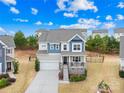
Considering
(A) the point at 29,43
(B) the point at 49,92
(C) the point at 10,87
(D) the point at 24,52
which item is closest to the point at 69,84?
(B) the point at 49,92

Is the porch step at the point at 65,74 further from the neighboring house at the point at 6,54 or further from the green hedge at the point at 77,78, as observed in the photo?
the neighboring house at the point at 6,54

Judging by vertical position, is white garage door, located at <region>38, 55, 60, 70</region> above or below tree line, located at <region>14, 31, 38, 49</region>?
below

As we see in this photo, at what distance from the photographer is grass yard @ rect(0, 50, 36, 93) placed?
4131cm

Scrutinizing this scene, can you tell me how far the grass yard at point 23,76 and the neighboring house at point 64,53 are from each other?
327 centimetres

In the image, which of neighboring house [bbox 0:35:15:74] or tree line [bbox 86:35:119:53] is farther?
tree line [bbox 86:35:119:53]

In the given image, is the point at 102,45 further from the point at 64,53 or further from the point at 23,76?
the point at 23,76

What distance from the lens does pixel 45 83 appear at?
44781mm

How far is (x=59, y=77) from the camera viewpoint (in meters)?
48.8

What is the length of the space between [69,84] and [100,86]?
19.8 feet

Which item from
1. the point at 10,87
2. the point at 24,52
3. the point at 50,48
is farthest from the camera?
the point at 24,52

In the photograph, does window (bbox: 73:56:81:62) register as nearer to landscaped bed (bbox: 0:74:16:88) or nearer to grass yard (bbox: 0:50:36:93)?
grass yard (bbox: 0:50:36:93)

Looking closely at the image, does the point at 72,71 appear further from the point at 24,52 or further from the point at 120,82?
→ the point at 24,52

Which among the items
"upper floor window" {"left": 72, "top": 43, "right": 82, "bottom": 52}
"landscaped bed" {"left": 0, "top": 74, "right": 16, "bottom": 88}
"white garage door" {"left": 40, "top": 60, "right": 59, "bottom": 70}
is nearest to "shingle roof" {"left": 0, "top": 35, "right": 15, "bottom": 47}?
"white garage door" {"left": 40, "top": 60, "right": 59, "bottom": 70}

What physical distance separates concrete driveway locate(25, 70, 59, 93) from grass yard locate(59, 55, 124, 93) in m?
1.42
